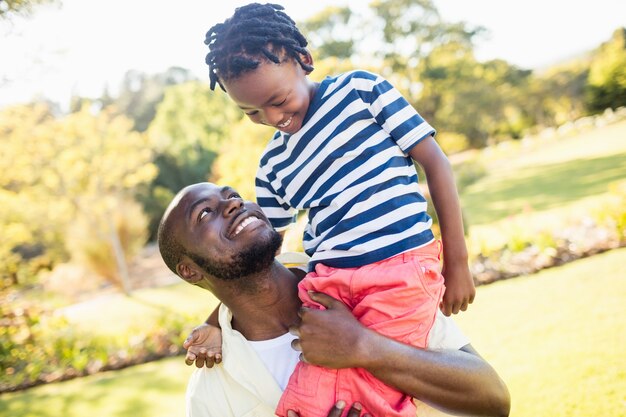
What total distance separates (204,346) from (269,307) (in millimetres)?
324

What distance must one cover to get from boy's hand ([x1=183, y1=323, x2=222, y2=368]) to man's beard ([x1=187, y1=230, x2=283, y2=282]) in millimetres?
301

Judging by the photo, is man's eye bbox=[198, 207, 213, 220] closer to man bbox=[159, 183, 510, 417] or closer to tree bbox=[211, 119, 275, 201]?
man bbox=[159, 183, 510, 417]

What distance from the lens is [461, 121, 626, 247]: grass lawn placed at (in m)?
11.5

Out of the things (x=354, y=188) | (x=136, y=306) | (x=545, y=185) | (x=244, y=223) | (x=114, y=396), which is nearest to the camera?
(x=354, y=188)

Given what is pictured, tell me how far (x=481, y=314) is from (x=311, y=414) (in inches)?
215

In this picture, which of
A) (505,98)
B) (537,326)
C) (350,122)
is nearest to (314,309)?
(350,122)

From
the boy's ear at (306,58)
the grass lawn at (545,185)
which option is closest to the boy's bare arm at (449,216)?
the boy's ear at (306,58)

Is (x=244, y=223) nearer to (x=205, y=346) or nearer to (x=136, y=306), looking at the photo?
(x=205, y=346)

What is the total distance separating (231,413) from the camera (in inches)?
81.0

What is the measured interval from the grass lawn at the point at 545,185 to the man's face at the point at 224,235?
7.59 m

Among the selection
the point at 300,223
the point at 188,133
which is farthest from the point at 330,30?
the point at 300,223

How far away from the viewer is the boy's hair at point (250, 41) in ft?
6.55

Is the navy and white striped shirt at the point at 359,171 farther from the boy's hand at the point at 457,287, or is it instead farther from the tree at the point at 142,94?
the tree at the point at 142,94

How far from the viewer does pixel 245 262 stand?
2062 mm
